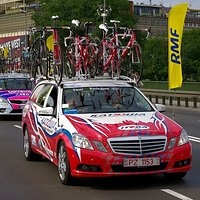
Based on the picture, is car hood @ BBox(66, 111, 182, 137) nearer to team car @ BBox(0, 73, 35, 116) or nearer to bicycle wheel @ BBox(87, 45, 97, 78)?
bicycle wheel @ BBox(87, 45, 97, 78)

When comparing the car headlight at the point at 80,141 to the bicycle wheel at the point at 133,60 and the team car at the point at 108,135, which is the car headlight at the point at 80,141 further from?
the bicycle wheel at the point at 133,60

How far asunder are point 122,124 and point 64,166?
995 mm

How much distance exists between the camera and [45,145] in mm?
9445

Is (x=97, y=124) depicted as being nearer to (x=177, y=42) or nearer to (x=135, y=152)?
(x=135, y=152)

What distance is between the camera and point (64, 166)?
27.2ft

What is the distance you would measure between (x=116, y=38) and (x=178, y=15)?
560 cm

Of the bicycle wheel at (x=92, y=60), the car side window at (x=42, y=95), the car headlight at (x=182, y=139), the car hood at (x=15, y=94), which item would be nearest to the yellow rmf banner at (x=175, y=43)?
the car hood at (x=15, y=94)

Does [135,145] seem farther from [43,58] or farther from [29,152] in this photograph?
[43,58]

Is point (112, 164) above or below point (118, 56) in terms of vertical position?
below

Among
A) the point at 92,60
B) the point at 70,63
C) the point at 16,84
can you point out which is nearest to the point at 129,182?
the point at 92,60

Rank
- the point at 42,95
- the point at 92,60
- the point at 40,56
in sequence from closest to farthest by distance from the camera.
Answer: the point at 42,95 → the point at 92,60 → the point at 40,56

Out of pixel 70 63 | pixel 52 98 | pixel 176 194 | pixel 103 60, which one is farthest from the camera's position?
pixel 70 63

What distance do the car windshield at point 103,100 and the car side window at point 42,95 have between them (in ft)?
2.93

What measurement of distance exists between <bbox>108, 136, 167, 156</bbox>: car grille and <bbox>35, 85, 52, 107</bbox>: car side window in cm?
268
